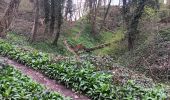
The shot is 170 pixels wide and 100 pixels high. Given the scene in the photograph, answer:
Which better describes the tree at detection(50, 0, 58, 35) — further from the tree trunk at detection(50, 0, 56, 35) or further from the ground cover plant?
the ground cover plant

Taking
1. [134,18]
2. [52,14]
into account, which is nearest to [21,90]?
[134,18]

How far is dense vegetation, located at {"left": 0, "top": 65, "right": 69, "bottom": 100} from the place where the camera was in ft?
34.3

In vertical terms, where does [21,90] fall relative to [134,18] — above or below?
below

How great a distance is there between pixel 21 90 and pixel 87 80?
3.31 m

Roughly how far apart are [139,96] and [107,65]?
15.0 feet

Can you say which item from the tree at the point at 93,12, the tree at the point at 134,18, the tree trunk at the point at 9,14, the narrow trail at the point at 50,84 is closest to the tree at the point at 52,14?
the tree at the point at 134,18

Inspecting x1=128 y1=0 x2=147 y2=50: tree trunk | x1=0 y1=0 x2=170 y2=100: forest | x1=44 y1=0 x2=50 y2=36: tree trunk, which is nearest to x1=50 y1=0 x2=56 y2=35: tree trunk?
x1=0 y1=0 x2=170 y2=100: forest

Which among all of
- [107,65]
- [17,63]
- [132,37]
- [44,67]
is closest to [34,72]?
[44,67]

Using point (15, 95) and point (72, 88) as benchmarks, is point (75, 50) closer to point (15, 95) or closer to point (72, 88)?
point (72, 88)

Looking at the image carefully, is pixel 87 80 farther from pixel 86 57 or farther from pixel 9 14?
pixel 9 14

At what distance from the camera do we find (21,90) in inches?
439

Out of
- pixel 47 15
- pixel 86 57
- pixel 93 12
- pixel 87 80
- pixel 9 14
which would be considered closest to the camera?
pixel 87 80

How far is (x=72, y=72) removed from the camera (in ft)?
48.2

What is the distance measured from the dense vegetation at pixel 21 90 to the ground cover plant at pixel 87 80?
1.91m
